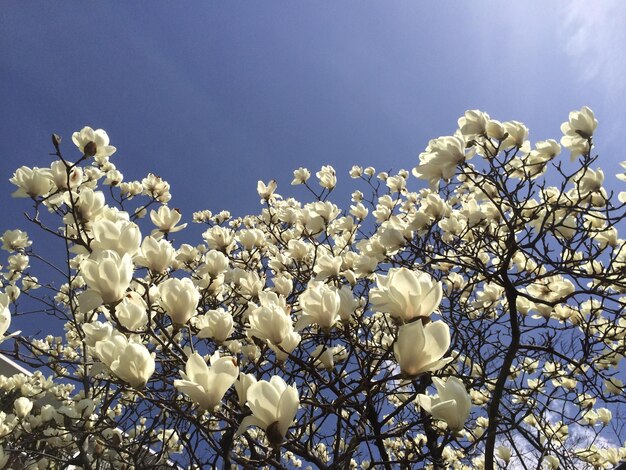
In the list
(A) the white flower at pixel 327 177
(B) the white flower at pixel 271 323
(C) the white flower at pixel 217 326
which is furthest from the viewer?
(A) the white flower at pixel 327 177

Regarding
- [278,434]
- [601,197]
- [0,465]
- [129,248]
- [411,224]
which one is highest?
[601,197]

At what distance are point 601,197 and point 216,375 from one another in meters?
2.21

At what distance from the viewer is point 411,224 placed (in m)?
2.53

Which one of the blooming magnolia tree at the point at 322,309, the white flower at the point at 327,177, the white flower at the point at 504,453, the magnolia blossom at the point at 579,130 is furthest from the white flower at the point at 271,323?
the white flower at the point at 504,453

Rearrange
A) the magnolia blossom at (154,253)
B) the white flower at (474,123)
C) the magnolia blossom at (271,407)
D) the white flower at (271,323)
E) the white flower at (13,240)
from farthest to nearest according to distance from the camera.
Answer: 1. the white flower at (13,240)
2. the white flower at (474,123)
3. the magnolia blossom at (154,253)
4. the white flower at (271,323)
5. the magnolia blossom at (271,407)

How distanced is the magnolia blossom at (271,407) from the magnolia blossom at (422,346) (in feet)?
Answer: 0.88

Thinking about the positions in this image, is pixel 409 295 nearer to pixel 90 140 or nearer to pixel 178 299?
pixel 178 299

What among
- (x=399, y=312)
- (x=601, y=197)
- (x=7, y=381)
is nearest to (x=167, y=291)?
(x=399, y=312)

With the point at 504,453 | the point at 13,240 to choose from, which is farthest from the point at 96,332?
the point at 504,453

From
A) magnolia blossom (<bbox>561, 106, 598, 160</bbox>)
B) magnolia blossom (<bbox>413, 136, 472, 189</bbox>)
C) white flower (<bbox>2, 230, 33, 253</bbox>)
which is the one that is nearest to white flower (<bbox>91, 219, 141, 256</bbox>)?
magnolia blossom (<bbox>413, 136, 472, 189</bbox>)

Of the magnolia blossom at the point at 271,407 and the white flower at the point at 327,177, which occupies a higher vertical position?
the white flower at the point at 327,177

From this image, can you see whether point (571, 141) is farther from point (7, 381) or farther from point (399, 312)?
point (7, 381)

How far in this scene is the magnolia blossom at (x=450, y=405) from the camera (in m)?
1.00

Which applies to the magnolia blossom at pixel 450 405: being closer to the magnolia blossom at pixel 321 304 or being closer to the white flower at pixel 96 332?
the magnolia blossom at pixel 321 304
